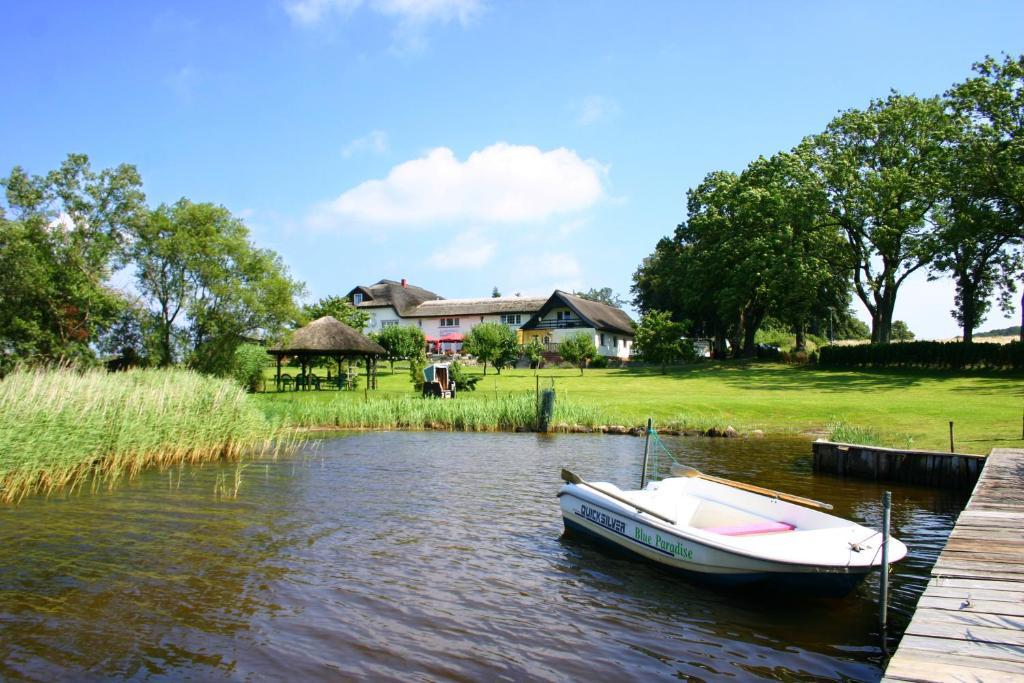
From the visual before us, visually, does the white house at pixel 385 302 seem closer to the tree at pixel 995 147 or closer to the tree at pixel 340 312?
the tree at pixel 340 312

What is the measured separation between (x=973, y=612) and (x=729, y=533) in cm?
370

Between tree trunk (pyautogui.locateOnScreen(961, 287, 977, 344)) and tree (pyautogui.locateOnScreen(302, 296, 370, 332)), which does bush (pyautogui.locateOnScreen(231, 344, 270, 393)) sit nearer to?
tree (pyautogui.locateOnScreen(302, 296, 370, 332))

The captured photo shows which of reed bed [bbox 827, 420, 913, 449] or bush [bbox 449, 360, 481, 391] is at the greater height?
bush [bbox 449, 360, 481, 391]

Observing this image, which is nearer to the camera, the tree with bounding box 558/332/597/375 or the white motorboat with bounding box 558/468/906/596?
the white motorboat with bounding box 558/468/906/596

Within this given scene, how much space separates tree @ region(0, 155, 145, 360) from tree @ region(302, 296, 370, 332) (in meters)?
31.3

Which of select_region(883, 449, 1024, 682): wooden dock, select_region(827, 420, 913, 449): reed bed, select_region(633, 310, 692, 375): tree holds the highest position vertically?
select_region(633, 310, 692, 375): tree

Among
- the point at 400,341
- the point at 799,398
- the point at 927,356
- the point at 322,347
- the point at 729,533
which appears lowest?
the point at 729,533

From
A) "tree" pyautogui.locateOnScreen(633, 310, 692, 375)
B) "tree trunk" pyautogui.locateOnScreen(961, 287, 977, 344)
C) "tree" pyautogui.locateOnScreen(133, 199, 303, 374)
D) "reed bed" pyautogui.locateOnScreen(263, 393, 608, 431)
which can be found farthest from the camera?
"tree" pyautogui.locateOnScreen(633, 310, 692, 375)

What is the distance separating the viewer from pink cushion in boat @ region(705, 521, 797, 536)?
32.0ft

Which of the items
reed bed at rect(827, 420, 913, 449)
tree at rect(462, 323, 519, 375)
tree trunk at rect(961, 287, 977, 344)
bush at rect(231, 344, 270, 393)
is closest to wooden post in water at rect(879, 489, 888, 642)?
reed bed at rect(827, 420, 913, 449)

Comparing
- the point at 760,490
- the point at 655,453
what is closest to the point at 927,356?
the point at 655,453

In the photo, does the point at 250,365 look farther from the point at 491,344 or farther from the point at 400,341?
the point at 400,341

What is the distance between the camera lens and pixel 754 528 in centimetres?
992

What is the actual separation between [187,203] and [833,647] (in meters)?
36.3
